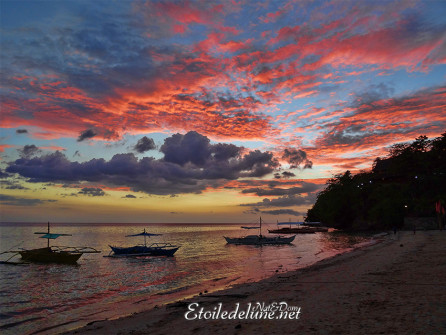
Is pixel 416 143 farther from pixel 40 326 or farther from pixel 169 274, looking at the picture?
pixel 40 326

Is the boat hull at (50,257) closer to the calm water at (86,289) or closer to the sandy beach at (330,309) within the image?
the calm water at (86,289)

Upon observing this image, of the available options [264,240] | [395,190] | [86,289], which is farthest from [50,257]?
[395,190]

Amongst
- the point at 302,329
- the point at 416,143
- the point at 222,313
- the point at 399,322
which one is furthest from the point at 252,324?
the point at 416,143

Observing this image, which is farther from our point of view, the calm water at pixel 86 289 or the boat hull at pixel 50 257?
the boat hull at pixel 50 257

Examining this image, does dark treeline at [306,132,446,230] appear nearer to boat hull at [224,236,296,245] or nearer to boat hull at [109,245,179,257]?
boat hull at [224,236,296,245]

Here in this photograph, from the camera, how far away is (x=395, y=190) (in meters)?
84.8

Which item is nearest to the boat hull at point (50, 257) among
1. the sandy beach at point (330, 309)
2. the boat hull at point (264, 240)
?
the sandy beach at point (330, 309)

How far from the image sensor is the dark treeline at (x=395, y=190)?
73688mm

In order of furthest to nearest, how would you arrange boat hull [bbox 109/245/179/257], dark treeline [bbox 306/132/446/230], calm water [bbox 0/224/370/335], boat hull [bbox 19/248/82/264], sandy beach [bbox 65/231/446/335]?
dark treeline [bbox 306/132/446/230]
boat hull [bbox 109/245/179/257]
boat hull [bbox 19/248/82/264]
calm water [bbox 0/224/370/335]
sandy beach [bbox 65/231/446/335]

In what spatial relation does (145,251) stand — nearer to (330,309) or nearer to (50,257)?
(50,257)

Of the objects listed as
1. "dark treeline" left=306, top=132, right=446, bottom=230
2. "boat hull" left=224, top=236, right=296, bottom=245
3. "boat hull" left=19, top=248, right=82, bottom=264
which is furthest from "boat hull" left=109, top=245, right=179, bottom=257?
"dark treeline" left=306, top=132, right=446, bottom=230

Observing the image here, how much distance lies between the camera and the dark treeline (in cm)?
7369

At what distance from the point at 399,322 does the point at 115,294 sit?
20520 mm

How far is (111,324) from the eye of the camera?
496 inches
